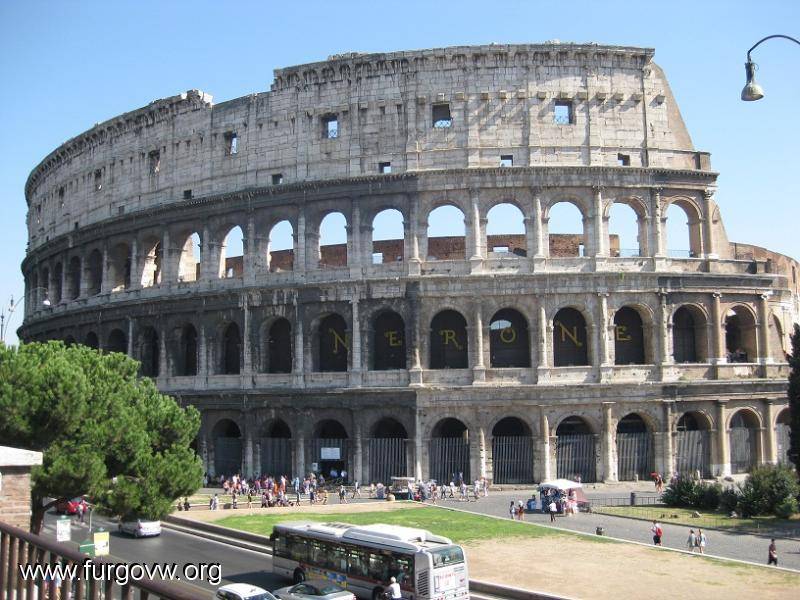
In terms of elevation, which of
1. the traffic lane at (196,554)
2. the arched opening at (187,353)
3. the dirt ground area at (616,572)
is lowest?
the traffic lane at (196,554)

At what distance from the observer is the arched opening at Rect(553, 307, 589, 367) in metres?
34.0

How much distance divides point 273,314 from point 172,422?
16.5 meters

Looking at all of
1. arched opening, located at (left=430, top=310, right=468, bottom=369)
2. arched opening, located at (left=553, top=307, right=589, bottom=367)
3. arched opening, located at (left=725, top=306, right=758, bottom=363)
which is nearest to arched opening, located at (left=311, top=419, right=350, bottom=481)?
arched opening, located at (left=430, top=310, right=468, bottom=369)

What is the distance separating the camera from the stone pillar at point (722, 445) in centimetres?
3316

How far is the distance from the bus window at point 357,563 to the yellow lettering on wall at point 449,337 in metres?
17.6

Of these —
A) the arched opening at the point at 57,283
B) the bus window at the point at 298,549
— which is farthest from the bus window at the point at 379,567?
the arched opening at the point at 57,283

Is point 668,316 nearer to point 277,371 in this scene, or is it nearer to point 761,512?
point 761,512

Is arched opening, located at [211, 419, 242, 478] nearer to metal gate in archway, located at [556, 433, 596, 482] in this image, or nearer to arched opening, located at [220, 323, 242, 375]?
arched opening, located at [220, 323, 242, 375]

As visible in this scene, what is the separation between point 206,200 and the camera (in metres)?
37.7

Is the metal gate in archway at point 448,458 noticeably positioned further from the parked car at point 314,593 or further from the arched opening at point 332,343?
the parked car at point 314,593

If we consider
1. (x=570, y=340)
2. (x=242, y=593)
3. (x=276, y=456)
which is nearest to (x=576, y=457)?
(x=570, y=340)

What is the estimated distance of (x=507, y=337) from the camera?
34250 mm

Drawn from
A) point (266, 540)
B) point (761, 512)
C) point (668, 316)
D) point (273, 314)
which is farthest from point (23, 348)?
point (668, 316)

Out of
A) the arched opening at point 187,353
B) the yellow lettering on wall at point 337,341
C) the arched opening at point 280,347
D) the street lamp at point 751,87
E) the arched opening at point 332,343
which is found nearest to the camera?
the street lamp at point 751,87
